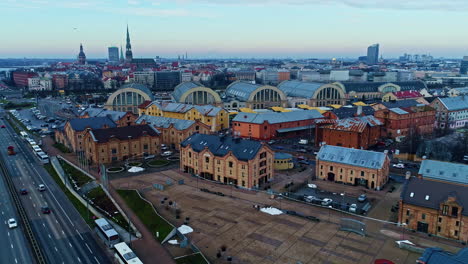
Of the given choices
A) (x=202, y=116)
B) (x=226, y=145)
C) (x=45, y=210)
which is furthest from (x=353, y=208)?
(x=202, y=116)

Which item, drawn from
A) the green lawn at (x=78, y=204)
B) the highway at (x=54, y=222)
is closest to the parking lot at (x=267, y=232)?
the green lawn at (x=78, y=204)

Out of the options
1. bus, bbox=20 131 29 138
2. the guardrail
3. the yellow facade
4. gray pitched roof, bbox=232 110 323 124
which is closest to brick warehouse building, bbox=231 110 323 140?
gray pitched roof, bbox=232 110 323 124

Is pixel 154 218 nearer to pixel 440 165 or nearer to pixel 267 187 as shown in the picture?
pixel 267 187

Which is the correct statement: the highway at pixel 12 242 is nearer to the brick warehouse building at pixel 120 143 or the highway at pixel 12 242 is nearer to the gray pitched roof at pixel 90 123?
the brick warehouse building at pixel 120 143

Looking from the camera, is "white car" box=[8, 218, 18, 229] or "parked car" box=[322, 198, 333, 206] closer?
"white car" box=[8, 218, 18, 229]

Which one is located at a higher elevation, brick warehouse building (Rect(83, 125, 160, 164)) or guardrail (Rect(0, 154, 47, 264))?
brick warehouse building (Rect(83, 125, 160, 164))

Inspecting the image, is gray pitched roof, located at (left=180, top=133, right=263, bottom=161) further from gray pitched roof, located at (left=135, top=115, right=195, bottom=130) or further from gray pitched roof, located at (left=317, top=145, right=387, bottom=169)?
gray pitched roof, located at (left=135, top=115, right=195, bottom=130)

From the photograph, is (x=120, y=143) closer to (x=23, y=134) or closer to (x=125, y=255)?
(x=125, y=255)
